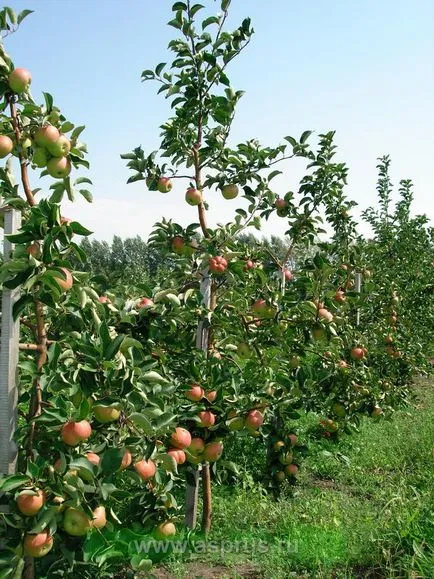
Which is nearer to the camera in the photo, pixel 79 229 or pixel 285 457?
pixel 79 229

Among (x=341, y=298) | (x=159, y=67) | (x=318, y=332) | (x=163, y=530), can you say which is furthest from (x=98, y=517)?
(x=341, y=298)

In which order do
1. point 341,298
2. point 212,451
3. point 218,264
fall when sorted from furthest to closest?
point 341,298 → point 218,264 → point 212,451

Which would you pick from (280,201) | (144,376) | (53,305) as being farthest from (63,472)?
(280,201)

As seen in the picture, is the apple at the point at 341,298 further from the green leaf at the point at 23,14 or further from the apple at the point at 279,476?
the green leaf at the point at 23,14

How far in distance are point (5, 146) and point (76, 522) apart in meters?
1.36

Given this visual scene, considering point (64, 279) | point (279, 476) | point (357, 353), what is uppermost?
point (64, 279)

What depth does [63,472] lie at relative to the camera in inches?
80.1

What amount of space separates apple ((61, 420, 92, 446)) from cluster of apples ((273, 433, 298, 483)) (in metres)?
2.29

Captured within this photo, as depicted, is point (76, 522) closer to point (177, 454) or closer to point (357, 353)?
point (177, 454)

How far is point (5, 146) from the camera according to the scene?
6.77 ft

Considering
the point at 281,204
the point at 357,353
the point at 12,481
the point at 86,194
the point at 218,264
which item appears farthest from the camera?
the point at 357,353

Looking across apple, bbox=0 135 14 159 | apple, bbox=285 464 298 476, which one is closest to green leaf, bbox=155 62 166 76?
apple, bbox=0 135 14 159

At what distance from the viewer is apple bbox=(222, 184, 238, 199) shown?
3.54 m

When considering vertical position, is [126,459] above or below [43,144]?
below
